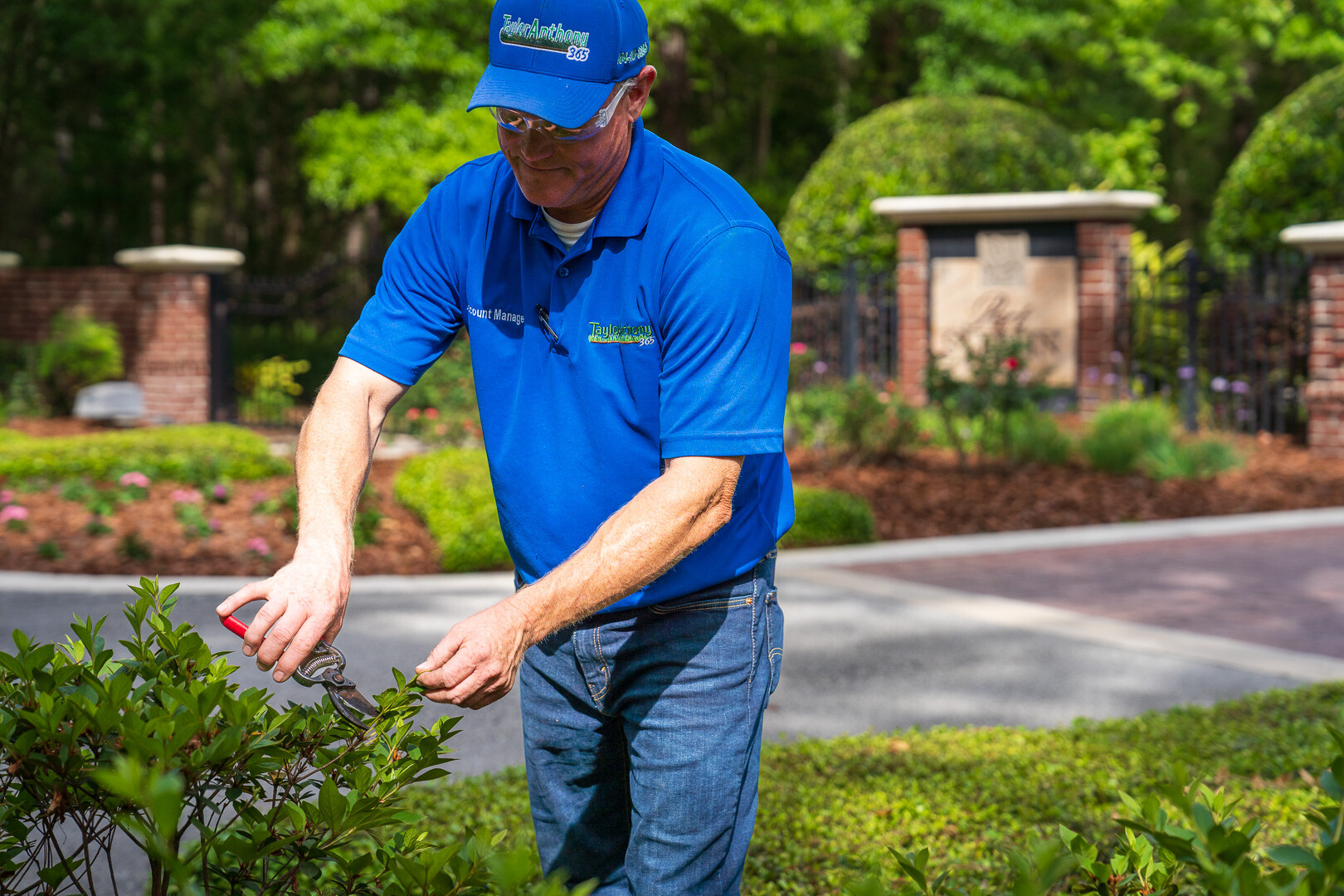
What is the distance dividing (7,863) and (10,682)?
0.26 m

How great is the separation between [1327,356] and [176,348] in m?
12.2

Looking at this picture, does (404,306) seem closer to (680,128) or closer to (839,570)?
(839,570)

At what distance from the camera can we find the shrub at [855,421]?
1079cm

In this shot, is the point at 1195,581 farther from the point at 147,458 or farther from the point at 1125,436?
the point at 147,458

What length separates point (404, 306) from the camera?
2.27 m

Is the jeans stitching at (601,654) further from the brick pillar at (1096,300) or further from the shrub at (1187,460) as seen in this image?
the brick pillar at (1096,300)

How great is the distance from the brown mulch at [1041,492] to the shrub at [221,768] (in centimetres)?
700

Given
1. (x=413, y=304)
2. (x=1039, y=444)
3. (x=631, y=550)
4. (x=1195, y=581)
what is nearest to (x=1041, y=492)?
(x=1039, y=444)

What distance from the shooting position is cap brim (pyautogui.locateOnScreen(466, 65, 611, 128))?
1.89 metres

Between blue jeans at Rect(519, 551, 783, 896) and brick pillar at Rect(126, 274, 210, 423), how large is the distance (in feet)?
42.9

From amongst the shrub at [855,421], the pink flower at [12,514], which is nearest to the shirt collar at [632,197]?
the pink flower at [12,514]

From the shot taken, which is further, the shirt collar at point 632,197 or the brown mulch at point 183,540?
the brown mulch at point 183,540

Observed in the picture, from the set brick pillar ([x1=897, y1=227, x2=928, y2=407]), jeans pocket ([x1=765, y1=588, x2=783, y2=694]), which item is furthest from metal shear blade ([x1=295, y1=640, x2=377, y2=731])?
brick pillar ([x1=897, y1=227, x2=928, y2=407])

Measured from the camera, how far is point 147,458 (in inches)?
387
